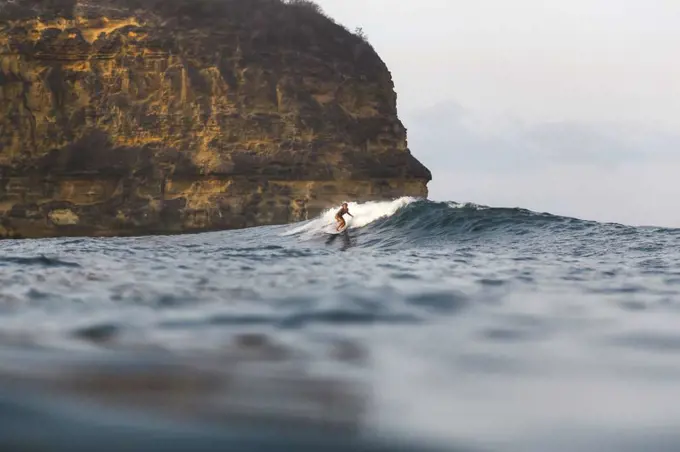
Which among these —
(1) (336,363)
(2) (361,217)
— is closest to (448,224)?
(2) (361,217)

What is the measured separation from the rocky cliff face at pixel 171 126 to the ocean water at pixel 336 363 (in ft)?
68.9

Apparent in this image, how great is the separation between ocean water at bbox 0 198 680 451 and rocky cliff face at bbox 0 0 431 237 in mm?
21005

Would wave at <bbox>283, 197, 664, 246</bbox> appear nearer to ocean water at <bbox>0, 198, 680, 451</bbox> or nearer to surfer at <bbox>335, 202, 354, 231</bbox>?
surfer at <bbox>335, 202, 354, 231</bbox>

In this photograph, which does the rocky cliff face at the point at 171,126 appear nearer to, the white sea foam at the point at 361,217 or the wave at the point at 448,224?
the white sea foam at the point at 361,217

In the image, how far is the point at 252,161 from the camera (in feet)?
83.8

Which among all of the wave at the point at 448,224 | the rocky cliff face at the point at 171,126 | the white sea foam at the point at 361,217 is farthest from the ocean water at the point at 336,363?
the rocky cliff face at the point at 171,126

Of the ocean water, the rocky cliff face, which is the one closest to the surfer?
the ocean water

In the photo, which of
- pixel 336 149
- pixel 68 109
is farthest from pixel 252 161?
pixel 68 109

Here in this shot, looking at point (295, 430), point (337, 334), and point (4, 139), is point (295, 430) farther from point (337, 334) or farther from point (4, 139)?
point (4, 139)

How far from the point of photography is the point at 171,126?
25812 mm

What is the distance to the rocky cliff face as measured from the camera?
24781mm

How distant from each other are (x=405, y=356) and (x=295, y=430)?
2.65 feet

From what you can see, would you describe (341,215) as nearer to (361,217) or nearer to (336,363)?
(361,217)

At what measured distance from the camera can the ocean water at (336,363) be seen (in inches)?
49.0
